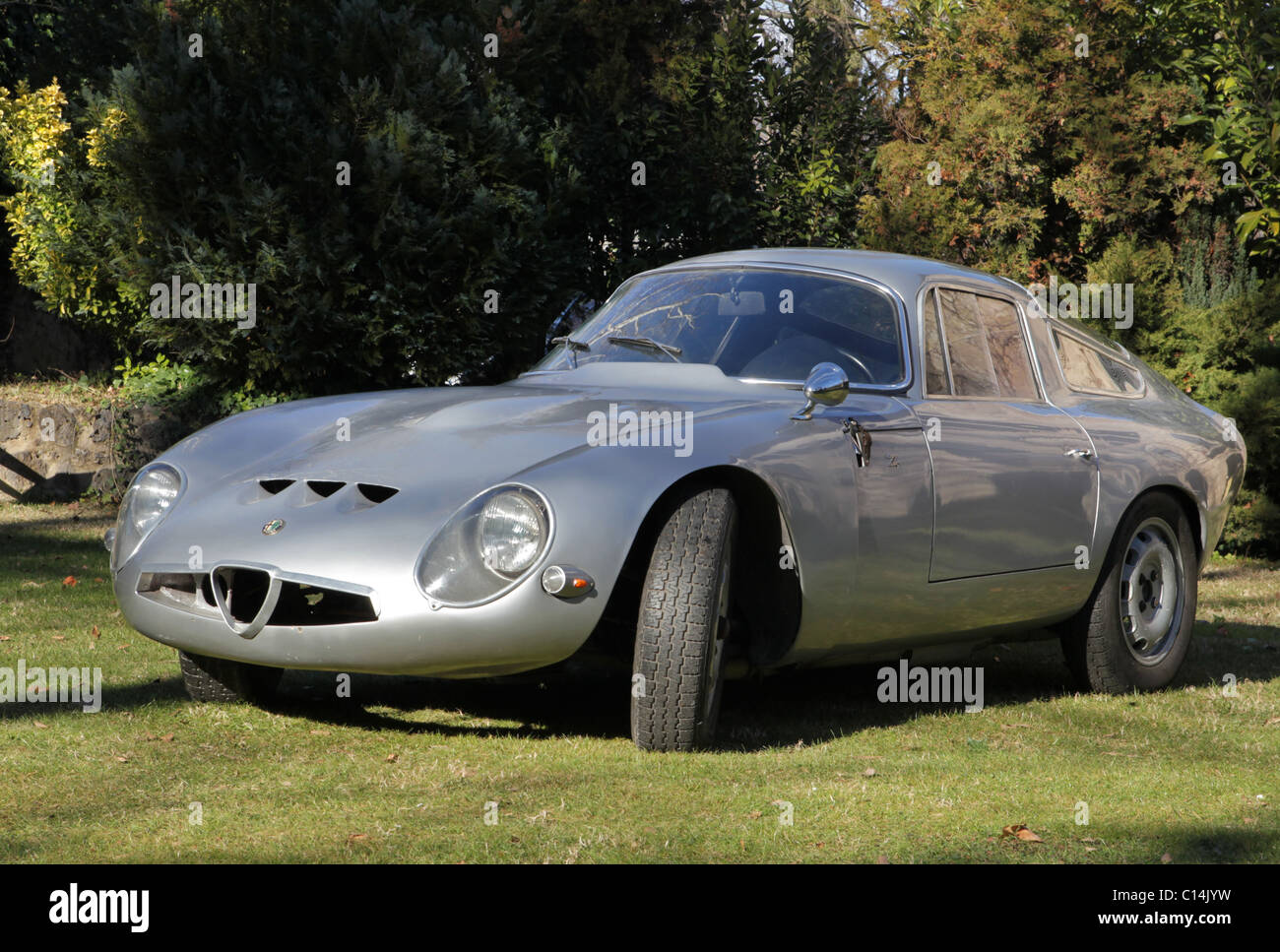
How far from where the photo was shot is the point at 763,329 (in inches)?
220

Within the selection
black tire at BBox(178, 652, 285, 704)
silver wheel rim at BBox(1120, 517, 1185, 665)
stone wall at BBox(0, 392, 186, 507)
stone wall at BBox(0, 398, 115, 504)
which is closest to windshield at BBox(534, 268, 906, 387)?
silver wheel rim at BBox(1120, 517, 1185, 665)

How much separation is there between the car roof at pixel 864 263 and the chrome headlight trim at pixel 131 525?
226 centimetres

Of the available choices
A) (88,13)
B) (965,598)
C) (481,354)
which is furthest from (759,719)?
(88,13)

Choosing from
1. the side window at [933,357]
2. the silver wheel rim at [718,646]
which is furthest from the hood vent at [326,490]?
the side window at [933,357]

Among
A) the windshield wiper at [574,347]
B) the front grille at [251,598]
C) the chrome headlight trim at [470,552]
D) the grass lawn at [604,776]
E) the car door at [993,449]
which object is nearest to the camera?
the grass lawn at [604,776]

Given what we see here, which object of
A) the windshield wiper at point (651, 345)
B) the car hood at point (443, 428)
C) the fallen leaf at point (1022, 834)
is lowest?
the fallen leaf at point (1022, 834)

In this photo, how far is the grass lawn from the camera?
3.81 meters

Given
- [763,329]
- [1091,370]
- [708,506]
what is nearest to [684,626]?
[708,506]

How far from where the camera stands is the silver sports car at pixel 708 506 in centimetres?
437

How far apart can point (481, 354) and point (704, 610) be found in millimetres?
7767

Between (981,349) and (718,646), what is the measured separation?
207 centimetres

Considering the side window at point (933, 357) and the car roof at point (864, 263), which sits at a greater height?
the car roof at point (864, 263)

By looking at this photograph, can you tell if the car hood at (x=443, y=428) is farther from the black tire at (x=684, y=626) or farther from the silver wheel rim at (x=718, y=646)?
the silver wheel rim at (x=718, y=646)

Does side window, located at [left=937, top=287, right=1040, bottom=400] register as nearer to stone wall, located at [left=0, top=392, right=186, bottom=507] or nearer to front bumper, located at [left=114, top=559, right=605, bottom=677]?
front bumper, located at [left=114, top=559, right=605, bottom=677]
